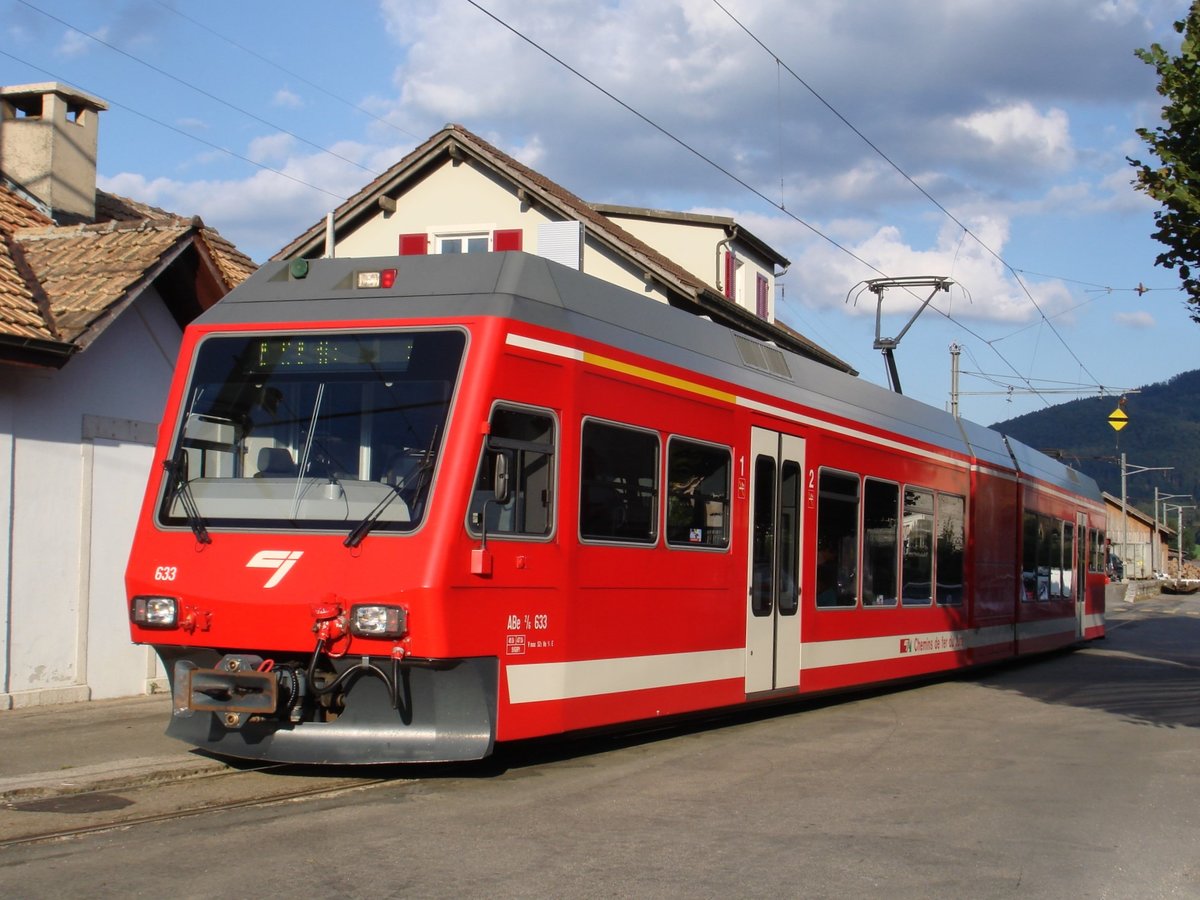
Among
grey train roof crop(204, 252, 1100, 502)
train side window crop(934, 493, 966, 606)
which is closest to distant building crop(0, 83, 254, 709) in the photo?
grey train roof crop(204, 252, 1100, 502)

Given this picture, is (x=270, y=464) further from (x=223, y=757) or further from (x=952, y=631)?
Result: (x=952, y=631)

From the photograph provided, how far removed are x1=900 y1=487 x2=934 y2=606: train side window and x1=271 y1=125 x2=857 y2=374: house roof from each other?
1039 cm

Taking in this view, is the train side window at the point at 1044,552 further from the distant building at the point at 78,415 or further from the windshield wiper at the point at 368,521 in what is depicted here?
the windshield wiper at the point at 368,521

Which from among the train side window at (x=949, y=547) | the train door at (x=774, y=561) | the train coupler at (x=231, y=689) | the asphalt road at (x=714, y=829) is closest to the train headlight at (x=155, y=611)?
the train coupler at (x=231, y=689)

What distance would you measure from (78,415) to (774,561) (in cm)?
668

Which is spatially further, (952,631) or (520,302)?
(952,631)

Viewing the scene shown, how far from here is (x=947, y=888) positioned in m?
6.24

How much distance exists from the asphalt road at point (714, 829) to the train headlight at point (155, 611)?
999 mm

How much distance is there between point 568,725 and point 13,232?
377 inches

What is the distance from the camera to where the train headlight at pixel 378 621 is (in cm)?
776

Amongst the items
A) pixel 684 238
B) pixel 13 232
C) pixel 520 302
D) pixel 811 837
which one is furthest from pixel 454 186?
pixel 811 837

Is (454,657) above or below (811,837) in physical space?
Answer: above

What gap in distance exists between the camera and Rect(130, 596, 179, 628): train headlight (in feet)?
27.1

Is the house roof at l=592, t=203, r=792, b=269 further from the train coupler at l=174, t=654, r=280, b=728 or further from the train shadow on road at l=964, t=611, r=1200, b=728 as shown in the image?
the train coupler at l=174, t=654, r=280, b=728
